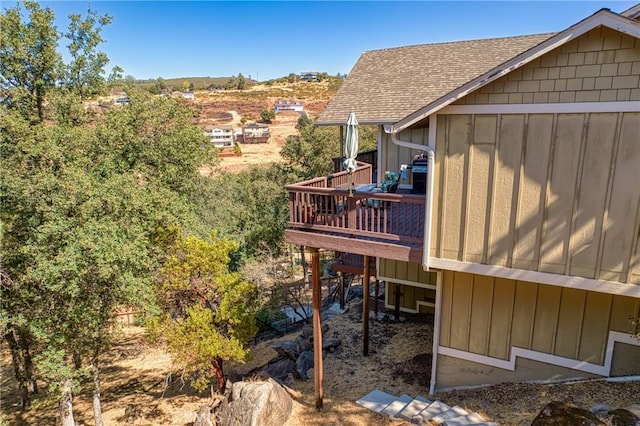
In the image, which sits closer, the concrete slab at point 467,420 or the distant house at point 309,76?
the concrete slab at point 467,420

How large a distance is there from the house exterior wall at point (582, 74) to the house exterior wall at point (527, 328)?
3.16 meters

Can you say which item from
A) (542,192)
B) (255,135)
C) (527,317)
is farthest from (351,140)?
(255,135)

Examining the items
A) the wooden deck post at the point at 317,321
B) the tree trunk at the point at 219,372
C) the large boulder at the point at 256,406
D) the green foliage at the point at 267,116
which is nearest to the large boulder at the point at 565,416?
the wooden deck post at the point at 317,321

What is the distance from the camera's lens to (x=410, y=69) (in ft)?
37.7

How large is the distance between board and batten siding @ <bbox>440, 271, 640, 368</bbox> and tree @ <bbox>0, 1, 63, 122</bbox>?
12143mm

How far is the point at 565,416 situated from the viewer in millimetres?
5133

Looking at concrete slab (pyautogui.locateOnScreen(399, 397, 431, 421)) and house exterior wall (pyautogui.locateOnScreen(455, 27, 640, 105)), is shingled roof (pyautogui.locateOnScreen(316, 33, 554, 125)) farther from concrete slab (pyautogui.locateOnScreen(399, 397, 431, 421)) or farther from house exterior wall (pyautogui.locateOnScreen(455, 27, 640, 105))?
concrete slab (pyautogui.locateOnScreen(399, 397, 431, 421))

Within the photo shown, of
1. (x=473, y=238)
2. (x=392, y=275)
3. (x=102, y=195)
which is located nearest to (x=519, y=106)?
(x=473, y=238)

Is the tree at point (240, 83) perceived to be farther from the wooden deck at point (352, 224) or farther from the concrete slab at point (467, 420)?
the concrete slab at point (467, 420)

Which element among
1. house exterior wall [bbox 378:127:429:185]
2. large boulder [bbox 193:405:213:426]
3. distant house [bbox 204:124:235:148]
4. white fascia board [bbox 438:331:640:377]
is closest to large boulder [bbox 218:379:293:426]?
large boulder [bbox 193:405:213:426]

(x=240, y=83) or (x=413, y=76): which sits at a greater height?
(x=240, y=83)

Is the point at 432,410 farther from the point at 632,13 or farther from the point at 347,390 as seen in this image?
the point at 632,13

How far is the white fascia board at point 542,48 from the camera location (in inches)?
190

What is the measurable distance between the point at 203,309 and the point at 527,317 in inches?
270
